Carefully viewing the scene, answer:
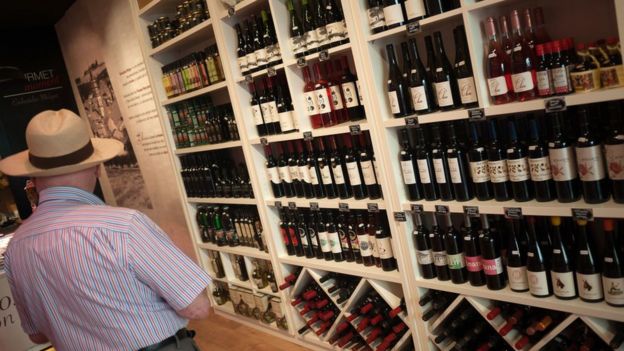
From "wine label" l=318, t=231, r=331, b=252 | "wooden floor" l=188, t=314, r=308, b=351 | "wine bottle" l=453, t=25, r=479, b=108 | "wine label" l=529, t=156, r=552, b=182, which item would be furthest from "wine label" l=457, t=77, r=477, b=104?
"wooden floor" l=188, t=314, r=308, b=351

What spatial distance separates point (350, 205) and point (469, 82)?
989 millimetres

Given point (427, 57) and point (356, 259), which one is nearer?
point (427, 57)

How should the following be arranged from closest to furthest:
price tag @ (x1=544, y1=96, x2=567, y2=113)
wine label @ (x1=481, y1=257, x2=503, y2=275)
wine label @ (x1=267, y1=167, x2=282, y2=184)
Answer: price tag @ (x1=544, y1=96, x2=567, y2=113) < wine label @ (x1=481, y1=257, x2=503, y2=275) < wine label @ (x1=267, y1=167, x2=282, y2=184)

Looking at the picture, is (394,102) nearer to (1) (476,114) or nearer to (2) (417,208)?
(1) (476,114)

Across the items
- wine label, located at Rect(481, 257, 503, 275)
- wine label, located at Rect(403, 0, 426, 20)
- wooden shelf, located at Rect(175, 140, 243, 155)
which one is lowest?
wine label, located at Rect(481, 257, 503, 275)

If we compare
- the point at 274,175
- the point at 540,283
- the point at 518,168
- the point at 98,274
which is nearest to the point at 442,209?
the point at 518,168

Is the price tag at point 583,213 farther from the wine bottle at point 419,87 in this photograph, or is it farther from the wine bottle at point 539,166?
the wine bottle at point 419,87

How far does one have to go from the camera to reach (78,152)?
70.5 inches

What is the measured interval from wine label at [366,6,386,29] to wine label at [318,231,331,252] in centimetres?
135

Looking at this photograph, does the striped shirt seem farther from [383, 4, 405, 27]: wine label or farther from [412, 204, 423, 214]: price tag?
[383, 4, 405, 27]: wine label

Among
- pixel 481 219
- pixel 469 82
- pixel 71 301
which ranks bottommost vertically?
pixel 481 219

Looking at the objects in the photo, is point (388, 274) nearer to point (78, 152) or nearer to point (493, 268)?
point (493, 268)

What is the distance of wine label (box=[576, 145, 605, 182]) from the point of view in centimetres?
180

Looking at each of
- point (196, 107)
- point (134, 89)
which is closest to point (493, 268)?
point (196, 107)
